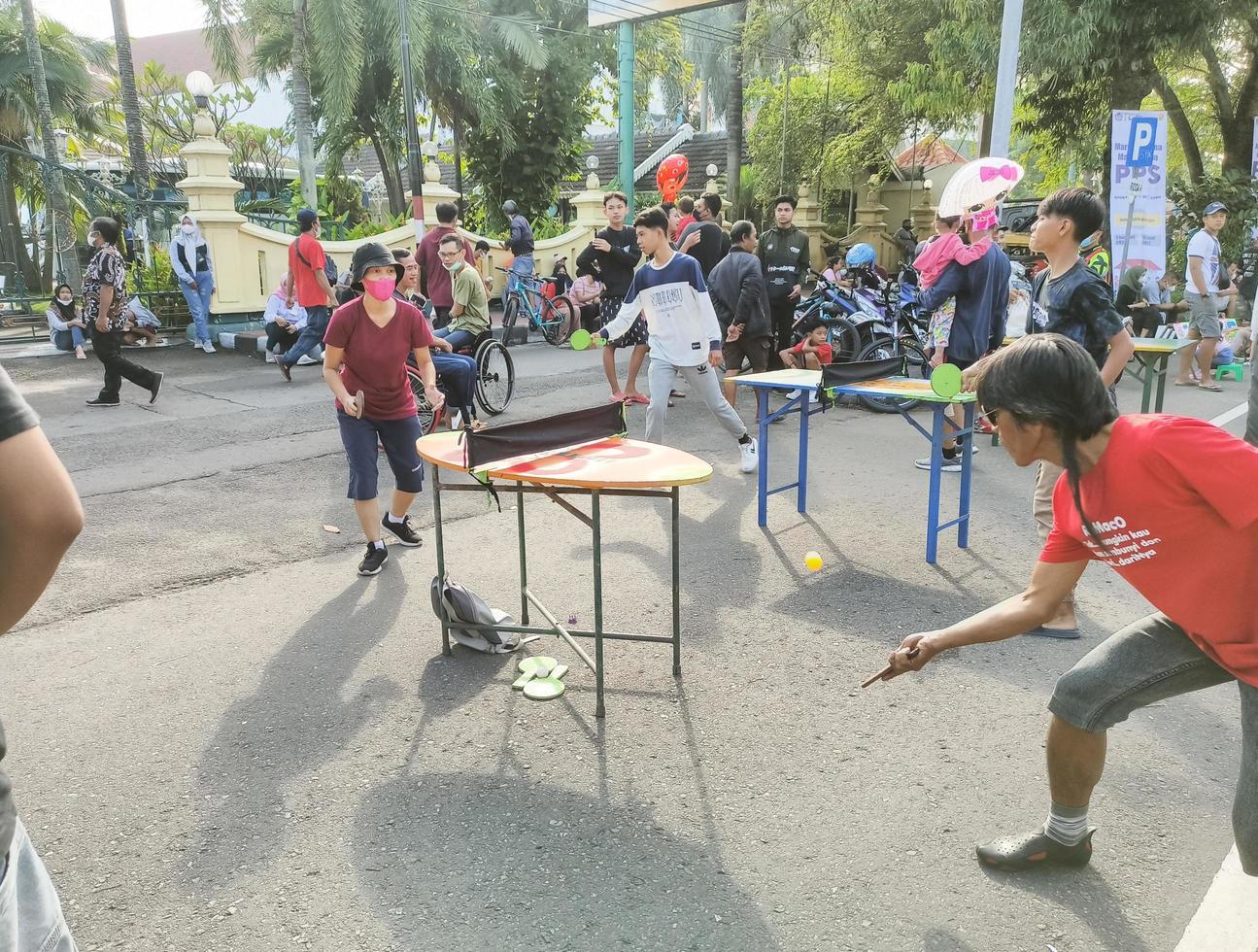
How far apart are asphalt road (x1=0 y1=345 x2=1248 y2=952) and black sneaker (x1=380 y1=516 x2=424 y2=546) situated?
0.10m

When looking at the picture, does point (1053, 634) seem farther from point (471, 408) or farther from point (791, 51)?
point (791, 51)

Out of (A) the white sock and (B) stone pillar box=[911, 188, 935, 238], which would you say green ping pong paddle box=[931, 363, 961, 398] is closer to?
(A) the white sock

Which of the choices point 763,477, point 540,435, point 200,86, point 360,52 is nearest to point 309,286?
point 200,86

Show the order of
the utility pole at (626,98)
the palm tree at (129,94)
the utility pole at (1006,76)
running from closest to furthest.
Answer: the utility pole at (1006,76), the palm tree at (129,94), the utility pole at (626,98)

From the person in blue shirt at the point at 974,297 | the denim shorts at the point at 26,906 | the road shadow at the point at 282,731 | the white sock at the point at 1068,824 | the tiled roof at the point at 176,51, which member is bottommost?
the road shadow at the point at 282,731

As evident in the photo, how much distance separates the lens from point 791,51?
27656 mm

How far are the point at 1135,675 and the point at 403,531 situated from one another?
437 cm

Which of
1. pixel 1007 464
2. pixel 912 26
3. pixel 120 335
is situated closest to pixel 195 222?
pixel 120 335

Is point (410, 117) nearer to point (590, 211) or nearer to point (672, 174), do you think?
point (590, 211)

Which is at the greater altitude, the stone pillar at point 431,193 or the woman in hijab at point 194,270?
the stone pillar at point 431,193

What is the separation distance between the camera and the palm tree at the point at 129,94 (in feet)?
59.7

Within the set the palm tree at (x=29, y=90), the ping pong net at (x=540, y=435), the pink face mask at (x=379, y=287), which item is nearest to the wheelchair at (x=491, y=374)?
the pink face mask at (x=379, y=287)

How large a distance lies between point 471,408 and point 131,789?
5195 millimetres

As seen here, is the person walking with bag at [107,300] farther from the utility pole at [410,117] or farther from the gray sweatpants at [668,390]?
the utility pole at [410,117]
